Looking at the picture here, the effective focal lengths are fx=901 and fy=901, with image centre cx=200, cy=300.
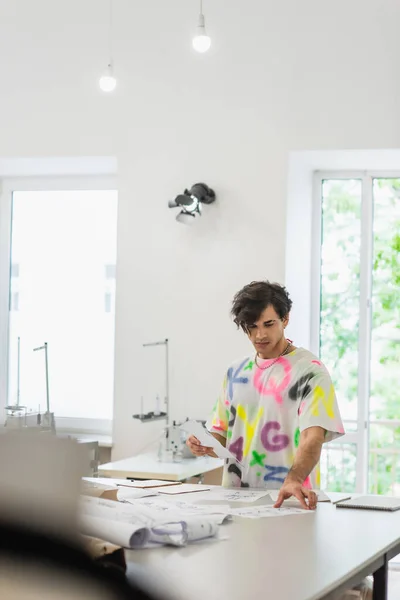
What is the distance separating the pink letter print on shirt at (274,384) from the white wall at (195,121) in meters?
1.93

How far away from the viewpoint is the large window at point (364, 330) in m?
5.02

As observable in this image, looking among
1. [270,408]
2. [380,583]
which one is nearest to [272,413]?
[270,408]

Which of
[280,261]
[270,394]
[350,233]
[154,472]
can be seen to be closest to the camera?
[270,394]

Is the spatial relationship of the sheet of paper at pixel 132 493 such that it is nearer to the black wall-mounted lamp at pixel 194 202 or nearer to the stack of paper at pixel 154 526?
the stack of paper at pixel 154 526

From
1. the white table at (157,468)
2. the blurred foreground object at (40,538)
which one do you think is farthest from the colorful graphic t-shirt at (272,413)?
the blurred foreground object at (40,538)

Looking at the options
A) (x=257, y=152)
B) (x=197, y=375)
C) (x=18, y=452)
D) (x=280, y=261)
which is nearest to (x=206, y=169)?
(x=257, y=152)

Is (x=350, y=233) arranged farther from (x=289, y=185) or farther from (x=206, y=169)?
(x=206, y=169)

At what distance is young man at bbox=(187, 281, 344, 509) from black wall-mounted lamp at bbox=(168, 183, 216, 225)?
1.83 meters

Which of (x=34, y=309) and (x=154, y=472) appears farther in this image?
(x=34, y=309)

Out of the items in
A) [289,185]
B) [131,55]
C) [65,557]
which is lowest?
[65,557]

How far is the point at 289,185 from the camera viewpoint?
4727 millimetres

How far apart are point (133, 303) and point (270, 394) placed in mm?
2292

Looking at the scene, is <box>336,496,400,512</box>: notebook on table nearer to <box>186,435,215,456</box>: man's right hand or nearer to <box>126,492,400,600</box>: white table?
<box>126,492,400,600</box>: white table

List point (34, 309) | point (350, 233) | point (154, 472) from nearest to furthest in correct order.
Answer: point (154, 472), point (350, 233), point (34, 309)
